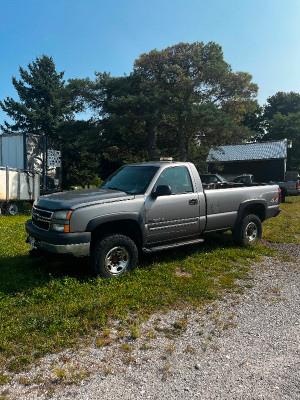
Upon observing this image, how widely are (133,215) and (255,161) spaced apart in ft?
90.4

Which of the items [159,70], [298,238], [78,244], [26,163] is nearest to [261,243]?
[298,238]

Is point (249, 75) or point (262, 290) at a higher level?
point (249, 75)

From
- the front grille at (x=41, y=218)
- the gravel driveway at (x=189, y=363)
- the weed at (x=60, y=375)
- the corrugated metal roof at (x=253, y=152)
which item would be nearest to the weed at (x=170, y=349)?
the gravel driveway at (x=189, y=363)

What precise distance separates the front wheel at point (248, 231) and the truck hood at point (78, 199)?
300 cm

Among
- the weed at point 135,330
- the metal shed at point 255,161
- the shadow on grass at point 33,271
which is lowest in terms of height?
the weed at point 135,330

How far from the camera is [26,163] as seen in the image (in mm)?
15484

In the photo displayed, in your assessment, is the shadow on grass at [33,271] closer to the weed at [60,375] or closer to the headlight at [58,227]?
the headlight at [58,227]

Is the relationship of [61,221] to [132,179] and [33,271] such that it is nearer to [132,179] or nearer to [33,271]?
[33,271]

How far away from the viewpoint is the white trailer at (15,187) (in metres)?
12.8

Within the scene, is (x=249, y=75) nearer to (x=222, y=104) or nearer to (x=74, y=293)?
(x=222, y=104)

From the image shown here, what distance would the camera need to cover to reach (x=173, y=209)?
5535mm

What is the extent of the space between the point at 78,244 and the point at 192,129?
19.5m

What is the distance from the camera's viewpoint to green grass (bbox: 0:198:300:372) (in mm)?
3334

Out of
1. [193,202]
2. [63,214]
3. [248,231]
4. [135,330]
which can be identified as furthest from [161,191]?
[248,231]
